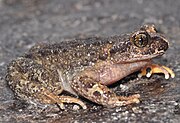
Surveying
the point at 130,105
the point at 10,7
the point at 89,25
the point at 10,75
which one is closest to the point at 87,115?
the point at 130,105

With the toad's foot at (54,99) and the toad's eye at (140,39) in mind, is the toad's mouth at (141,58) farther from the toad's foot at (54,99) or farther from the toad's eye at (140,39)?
the toad's foot at (54,99)

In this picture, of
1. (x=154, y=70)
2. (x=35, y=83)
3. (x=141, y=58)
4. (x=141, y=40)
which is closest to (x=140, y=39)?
(x=141, y=40)

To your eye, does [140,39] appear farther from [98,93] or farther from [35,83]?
[35,83]

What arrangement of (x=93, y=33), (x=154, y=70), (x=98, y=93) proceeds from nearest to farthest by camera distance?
(x=98, y=93) < (x=154, y=70) < (x=93, y=33)

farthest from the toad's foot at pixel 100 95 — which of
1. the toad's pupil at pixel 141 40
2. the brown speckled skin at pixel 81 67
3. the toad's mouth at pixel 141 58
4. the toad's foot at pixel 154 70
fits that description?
the toad's foot at pixel 154 70

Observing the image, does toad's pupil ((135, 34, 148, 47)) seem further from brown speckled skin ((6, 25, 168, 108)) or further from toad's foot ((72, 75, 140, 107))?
toad's foot ((72, 75, 140, 107))

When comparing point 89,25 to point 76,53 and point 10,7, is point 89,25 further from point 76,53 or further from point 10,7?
point 76,53

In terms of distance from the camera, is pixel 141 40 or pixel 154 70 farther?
pixel 154 70
